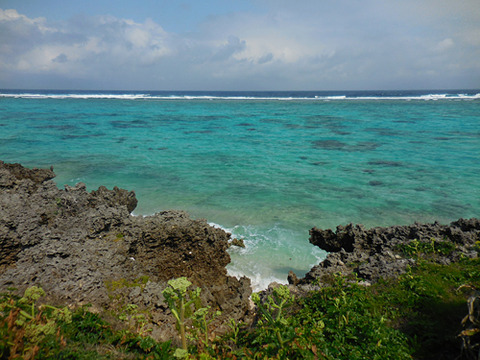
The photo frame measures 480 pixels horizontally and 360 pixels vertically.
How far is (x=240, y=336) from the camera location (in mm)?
4625

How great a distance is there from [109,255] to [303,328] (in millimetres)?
4289

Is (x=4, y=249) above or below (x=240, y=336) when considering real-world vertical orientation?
above

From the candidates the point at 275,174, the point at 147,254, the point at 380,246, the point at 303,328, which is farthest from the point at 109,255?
the point at 275,174

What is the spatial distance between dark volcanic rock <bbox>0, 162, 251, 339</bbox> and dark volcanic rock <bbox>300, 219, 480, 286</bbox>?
6.94ft

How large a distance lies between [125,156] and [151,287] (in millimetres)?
18074

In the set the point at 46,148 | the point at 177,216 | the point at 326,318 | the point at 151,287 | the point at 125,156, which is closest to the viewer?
the point at 326,318

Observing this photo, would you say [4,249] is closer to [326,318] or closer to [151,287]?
[151,287]

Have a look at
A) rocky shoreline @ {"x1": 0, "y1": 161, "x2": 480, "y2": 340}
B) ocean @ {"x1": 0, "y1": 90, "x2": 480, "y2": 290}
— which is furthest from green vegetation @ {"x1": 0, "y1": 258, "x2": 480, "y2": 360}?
ocean @ {"x1": 0, "y1": 90, "x2": 480, "y2": 290}

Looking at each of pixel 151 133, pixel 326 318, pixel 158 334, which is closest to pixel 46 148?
pixel 151 133

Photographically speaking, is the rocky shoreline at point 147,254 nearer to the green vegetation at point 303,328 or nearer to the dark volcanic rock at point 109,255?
the dark volcanic rock at point 109,255

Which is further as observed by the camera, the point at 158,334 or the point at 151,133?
the point at 151,133

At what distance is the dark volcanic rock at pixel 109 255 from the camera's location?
5250mm

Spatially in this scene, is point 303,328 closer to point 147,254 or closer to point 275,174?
point 147,254

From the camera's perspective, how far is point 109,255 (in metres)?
6.23
